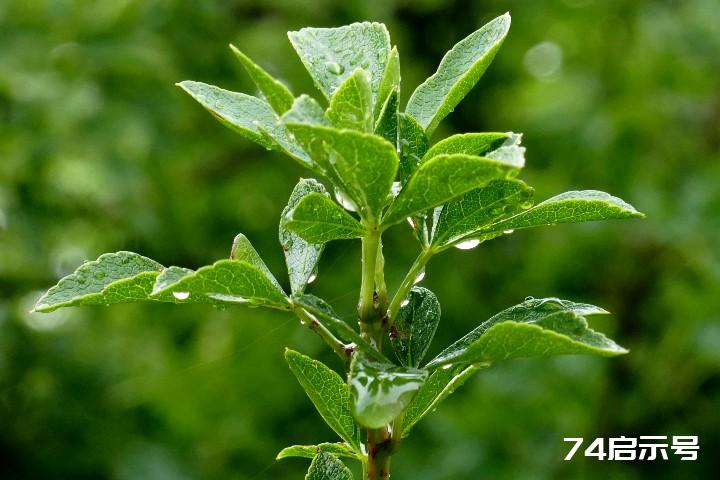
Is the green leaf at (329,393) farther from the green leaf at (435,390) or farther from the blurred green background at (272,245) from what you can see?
the blurred green background at (272,245)

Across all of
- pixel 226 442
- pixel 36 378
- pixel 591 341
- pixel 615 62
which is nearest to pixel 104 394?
pixel 36 378

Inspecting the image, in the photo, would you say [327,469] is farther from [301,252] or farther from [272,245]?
[272,245]

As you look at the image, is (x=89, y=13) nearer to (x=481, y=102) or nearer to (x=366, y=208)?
(x=481, y=102)

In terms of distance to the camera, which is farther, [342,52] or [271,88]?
[342,52]

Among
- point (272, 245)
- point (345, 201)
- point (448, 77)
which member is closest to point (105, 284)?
point (345, 201)

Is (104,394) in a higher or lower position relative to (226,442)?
higher
